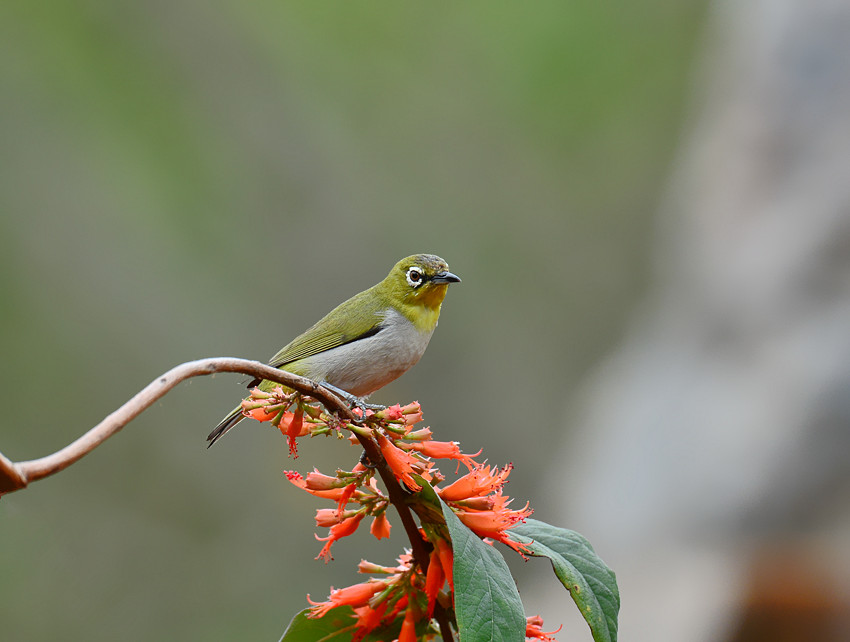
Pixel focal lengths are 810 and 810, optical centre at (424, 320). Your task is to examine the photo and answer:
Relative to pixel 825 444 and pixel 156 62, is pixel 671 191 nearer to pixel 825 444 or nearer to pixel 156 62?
pixel 825 444

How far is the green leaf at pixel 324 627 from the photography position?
1.96m

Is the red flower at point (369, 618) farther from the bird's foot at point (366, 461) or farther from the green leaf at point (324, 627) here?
the bird's foot at point (366, 461)

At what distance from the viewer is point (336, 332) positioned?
11.9 feet

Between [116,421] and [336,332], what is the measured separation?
2460 millimetres

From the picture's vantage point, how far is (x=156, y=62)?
867 centimetres

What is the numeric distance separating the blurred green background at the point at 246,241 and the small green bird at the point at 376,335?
402 cm

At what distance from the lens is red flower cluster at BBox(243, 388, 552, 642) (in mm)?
1774

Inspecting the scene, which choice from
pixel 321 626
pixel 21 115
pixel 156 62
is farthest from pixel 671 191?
pixel 321 626

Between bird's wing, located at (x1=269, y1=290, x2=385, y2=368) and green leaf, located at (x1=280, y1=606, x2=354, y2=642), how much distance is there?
5.28 feet

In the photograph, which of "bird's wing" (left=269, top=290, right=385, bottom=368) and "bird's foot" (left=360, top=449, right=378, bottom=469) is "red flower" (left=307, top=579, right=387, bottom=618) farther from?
"bird's wing" (left=269, top=290, right=385, bottom=368)

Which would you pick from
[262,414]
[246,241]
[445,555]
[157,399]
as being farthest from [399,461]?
[246,241]

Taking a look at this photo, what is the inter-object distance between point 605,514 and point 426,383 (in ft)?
9.13

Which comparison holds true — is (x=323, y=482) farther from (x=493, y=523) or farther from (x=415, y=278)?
(x=415, y=278)

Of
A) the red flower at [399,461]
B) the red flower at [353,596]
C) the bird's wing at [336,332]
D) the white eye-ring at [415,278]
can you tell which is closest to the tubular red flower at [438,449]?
the red flower at [399,461]
